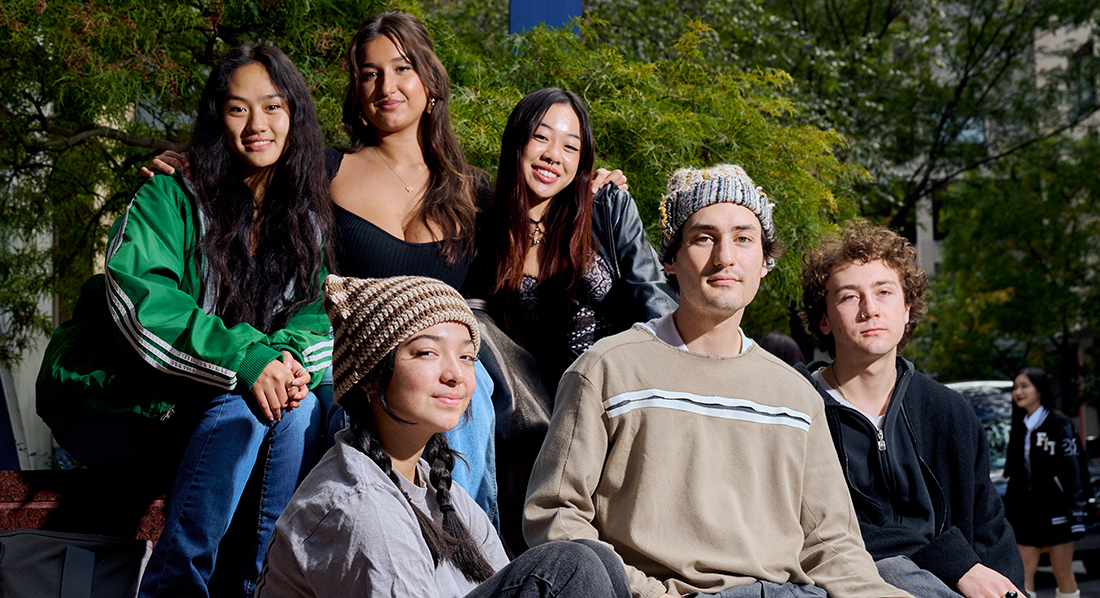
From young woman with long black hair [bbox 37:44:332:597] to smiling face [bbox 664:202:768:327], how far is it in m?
1.18

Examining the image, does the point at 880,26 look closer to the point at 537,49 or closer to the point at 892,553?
the point at 537,49

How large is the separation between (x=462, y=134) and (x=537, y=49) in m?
0.98

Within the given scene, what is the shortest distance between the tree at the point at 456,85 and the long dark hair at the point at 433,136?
0.77 meters

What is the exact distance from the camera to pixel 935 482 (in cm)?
316

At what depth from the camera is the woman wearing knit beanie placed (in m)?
2.03

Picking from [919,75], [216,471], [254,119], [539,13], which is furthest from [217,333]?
[919,75]

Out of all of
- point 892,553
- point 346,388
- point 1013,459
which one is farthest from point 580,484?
point 1013,459

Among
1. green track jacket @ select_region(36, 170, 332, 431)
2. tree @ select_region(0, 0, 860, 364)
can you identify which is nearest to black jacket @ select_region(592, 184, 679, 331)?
tree @ select_region(0, 0, 860, 364)

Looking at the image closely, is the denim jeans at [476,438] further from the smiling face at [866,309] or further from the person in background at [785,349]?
the person in background at [785,349]

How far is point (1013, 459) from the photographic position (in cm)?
801

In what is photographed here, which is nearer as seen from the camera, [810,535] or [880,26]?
[810,535]

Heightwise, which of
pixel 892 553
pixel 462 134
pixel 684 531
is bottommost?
pixel 892 553

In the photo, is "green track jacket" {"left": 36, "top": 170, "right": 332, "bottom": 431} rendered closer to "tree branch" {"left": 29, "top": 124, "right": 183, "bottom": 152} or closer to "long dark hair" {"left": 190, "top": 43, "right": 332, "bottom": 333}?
"long dark hair" {"left": 190, "top": 43, "right": 332, "bottom": 333}

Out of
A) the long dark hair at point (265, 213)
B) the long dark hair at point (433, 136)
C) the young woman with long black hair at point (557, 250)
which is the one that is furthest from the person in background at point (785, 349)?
the long dark hair at point (265, 213)
